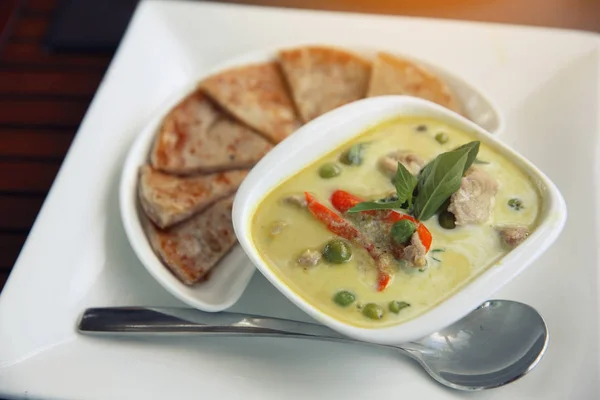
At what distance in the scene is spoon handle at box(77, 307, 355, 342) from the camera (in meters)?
2.70

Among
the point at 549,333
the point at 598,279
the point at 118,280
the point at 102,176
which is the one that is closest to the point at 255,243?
the point at 118,280

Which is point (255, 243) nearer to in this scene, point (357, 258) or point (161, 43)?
point (357, 258)

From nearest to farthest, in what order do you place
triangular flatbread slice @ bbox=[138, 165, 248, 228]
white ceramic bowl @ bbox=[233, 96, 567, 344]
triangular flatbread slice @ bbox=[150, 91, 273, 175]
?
white ceramic bowl @ bbox=[233, 96, 567, 344] < triangular flatbread slice @ bbox=[138, 165, 248, 228] < triangular flatbread slice @ bbox=[150, 91, 273, 175]

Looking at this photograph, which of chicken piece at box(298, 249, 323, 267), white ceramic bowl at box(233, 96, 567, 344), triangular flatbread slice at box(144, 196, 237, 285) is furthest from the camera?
triangular flatbread slice at box(144, 196, 237, 285)

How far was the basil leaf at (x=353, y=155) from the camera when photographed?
9.30 feet

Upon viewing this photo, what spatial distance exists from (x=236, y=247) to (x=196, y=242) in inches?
8.1

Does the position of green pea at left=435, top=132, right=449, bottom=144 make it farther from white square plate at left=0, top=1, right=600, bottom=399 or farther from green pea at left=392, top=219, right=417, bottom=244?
white square plate at left=0, top=1, right=600, bottom=399

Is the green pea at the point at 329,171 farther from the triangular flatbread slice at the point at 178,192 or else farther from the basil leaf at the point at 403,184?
the triangular flatbread slice at the point at 178,192

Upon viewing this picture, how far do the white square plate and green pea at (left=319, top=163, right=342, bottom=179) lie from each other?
2.12 feet

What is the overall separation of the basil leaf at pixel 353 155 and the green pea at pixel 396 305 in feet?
2.50

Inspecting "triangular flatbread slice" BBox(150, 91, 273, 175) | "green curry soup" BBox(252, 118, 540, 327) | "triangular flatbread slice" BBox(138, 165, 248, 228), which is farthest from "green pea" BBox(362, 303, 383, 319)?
"triangular flatbread slice" BBox(150, 91, 273, 175)

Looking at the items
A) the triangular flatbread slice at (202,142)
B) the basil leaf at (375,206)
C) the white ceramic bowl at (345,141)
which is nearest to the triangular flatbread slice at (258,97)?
the triangular flatbread slice at (202,142)

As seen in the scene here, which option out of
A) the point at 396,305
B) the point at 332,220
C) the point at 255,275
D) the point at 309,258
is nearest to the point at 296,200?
the point at 332,220

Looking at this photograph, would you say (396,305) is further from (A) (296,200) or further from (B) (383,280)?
(A) (296,200)
